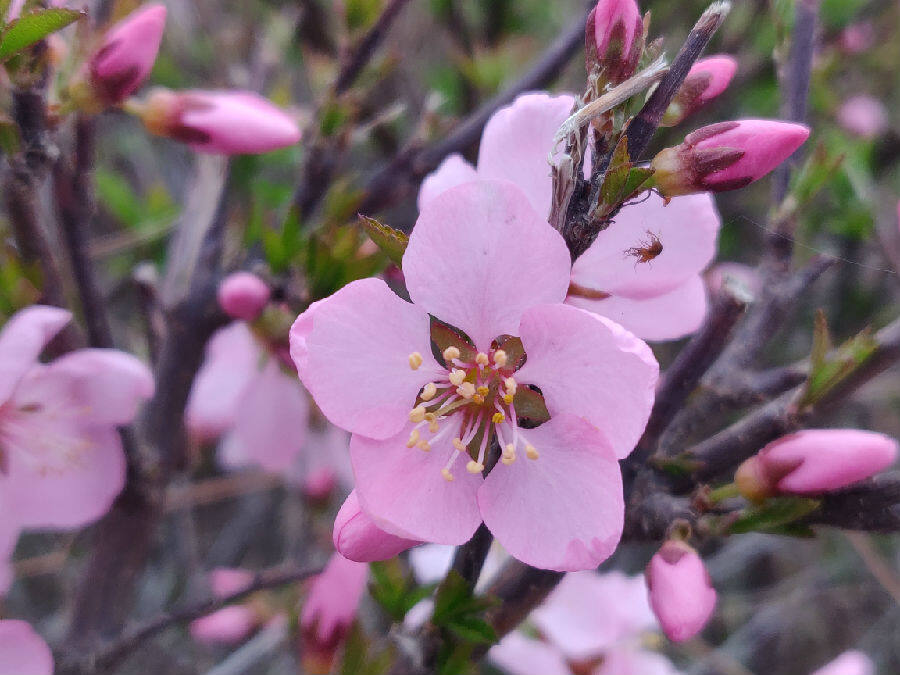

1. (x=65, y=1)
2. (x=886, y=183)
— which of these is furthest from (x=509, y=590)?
(x=886, y=183)

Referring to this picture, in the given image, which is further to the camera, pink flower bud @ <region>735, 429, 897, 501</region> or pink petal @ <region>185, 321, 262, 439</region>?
pink petal @ <region>185, 321, 262, 439</region>

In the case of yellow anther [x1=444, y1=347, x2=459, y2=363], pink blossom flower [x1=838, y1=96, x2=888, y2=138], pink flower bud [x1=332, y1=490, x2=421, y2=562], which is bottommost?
pink blossom flower [x1=838, y1=96, x2=888, y2=138]

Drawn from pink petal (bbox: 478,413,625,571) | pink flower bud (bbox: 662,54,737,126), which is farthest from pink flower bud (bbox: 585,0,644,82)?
pink petal (bbox: 478,413,625,571)

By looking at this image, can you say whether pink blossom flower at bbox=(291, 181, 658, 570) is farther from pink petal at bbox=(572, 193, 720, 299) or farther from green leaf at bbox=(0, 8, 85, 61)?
green leaf at bbox=(0, 8, 85, 61)

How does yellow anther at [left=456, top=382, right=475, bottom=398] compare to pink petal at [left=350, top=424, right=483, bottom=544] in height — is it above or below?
above

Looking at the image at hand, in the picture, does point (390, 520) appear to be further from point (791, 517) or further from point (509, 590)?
point (791, 517)

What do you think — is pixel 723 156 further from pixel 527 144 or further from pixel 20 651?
pixel 20 651
